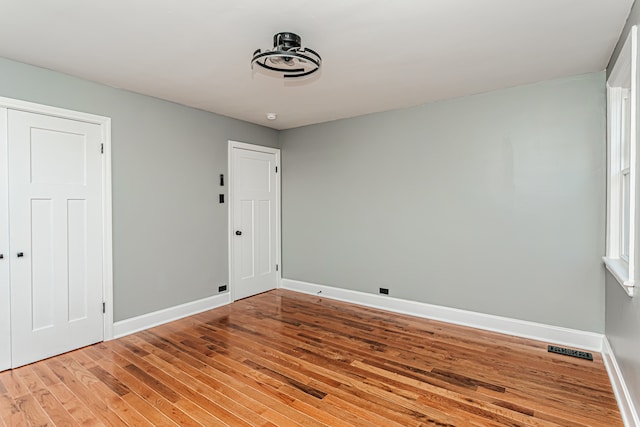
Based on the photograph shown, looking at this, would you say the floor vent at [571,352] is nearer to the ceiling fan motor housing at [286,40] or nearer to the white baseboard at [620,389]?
Result: the white baseboard at [620,389]

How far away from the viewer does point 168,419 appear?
2.14 meters

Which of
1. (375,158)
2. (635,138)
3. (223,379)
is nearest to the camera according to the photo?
(635,138)

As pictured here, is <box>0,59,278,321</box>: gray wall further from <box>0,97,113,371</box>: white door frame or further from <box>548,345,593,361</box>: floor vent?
<box>548,345,593,361</box>: floor vent

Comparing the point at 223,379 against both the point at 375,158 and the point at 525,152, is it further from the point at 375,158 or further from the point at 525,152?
the point at 525,152

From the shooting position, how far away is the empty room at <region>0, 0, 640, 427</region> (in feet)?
7.22

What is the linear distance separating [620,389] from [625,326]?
0.43 m

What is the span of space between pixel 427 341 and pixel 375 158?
7.43ft

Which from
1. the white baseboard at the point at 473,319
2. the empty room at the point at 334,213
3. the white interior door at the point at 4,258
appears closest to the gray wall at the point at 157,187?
the empty room at the point at 334,213

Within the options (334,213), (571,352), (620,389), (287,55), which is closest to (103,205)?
(287,55)

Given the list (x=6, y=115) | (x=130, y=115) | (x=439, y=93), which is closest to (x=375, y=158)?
(x=439, y=93)

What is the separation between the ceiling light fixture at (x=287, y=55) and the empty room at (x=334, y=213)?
2 centimetres

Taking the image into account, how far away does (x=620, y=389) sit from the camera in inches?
89.8

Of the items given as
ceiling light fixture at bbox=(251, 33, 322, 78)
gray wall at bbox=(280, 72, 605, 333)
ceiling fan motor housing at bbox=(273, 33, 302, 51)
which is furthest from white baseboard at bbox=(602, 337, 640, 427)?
ceiling fan motor housing at bbox=(273, 33, 302, 51)

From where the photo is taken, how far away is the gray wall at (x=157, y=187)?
3.20m
